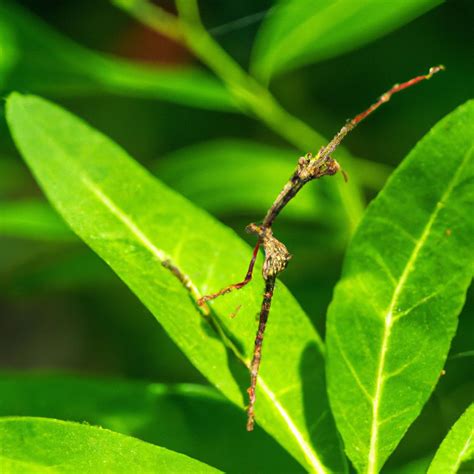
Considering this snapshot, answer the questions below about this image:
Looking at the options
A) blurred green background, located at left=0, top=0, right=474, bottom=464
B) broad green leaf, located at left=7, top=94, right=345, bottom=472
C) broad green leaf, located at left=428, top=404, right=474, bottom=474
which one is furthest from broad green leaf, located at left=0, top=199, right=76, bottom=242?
broad green leaf, located at left=428, top=404, right=474, bottom=474

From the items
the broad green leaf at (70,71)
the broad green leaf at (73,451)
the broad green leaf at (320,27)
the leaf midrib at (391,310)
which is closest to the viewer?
the broad green leaf at (73,451)

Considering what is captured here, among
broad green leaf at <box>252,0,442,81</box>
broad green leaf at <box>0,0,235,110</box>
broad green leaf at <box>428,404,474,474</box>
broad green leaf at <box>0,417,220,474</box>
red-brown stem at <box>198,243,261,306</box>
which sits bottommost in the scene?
broad green leaf at <box>428,404,474,474</box>

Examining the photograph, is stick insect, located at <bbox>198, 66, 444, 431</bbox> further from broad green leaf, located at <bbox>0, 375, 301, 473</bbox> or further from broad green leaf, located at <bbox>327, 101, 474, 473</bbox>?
broad green leaf, located at <bbox>0, 375, 301, 473</bbox>

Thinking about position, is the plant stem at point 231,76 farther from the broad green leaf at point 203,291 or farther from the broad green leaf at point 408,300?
the broad green leaf at point 408,300

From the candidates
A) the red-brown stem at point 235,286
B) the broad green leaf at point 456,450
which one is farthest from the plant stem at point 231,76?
the broad green leaf at point 456,450

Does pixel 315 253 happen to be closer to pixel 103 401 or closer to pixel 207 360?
pixel 103 401

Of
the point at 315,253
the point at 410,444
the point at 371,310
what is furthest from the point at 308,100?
the point at 371,310
